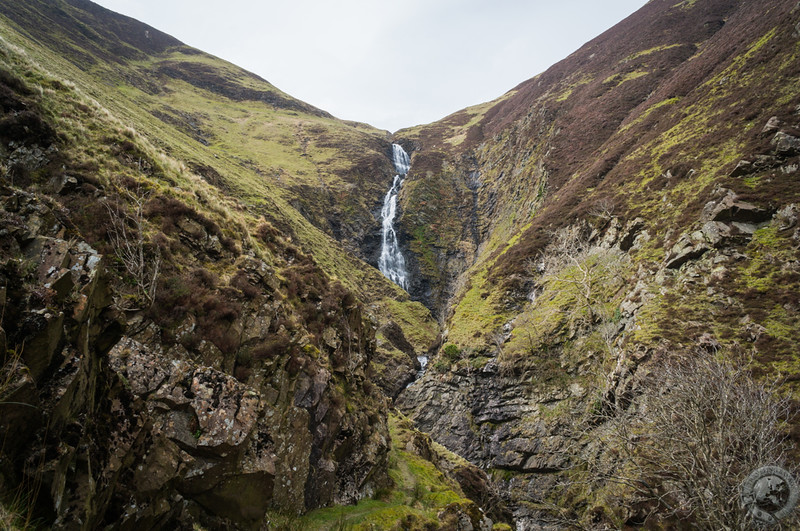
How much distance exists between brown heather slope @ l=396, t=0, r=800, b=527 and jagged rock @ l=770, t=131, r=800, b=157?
0.07m

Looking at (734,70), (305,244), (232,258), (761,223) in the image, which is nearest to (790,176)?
(761,223)

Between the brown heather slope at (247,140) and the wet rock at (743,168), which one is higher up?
the brown heather slope at (247,140)

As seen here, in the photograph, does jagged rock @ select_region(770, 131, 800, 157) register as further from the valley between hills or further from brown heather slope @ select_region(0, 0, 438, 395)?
brown heather slope @ select_region(0, 0, 438, 395)

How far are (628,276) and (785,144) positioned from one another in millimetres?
11478

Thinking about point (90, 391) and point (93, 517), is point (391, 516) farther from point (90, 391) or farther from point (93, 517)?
point (90, 391)

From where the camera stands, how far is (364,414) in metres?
16.8

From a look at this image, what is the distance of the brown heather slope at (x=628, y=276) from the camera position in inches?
677

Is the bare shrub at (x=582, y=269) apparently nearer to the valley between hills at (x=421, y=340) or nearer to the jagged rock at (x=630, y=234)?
the valley between hills at (x=421, y=340)

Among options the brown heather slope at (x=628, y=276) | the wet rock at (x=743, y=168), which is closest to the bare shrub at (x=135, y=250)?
the brown heather slope at (x=628, y=276)

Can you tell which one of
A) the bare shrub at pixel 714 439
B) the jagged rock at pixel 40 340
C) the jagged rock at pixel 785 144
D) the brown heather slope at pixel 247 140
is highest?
the brown heather slope at pixel 247 140

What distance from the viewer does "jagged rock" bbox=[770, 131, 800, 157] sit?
800 inches

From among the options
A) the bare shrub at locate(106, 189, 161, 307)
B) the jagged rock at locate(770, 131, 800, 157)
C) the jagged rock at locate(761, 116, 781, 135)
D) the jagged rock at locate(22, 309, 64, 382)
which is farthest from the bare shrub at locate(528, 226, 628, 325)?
the jagged rock at locate(22, 309, 64, 382)

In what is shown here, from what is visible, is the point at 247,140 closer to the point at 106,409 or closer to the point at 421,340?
the point at 421,340

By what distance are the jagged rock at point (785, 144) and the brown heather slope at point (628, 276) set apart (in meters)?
0.07
